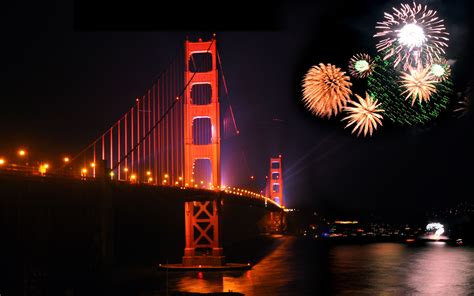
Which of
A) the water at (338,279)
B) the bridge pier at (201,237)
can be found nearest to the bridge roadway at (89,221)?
the bridge pier at (201,237)

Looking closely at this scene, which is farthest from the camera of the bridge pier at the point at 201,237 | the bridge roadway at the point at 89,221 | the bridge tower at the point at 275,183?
the bridge tower at the point at 275,183

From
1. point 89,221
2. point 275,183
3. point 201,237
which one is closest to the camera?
point 201,237

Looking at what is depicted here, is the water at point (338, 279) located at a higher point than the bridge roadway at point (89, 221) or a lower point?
lower

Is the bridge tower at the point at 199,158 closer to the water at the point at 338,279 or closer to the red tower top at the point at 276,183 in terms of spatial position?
the water at the point at 338,279

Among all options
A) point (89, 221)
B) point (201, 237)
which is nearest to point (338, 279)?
point (201, 237)

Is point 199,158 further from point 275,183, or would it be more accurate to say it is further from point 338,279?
point 275,183

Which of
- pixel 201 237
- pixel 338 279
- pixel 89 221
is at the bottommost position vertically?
pixel 338 279

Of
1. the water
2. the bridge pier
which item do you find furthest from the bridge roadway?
the water

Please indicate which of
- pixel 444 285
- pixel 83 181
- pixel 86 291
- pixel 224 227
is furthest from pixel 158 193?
pixel 224 227

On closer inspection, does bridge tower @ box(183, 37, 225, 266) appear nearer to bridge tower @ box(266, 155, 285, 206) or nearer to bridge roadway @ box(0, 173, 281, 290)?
bridge roadway @ box(0, 173, 281, 290)

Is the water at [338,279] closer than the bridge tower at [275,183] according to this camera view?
Yes

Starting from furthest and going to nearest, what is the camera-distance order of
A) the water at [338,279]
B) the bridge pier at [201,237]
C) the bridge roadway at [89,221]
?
the bridge pier at [201,237] < the water at [338,279] < the bridge roadway at [89,221]
